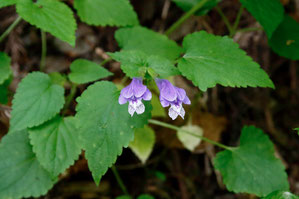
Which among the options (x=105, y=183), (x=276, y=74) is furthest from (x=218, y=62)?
(x=276, y=74)

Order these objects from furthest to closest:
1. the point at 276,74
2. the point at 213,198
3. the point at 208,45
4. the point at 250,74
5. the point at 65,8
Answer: the point at 276,74
the point at 213,198
the point at 65,8
the point at 208,45
the point at 250,74

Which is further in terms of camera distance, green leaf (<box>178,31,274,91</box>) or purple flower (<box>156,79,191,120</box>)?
green leaf (<box>178,31,274,91</box>)

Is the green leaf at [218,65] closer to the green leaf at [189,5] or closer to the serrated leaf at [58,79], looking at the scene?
the green leaf at [189,5]

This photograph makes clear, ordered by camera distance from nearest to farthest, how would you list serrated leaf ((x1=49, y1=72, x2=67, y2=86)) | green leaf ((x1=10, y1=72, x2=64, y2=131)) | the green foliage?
green leaf ((x1=10, y1=72, x2=64, y2=131)) → the green foliage → serrated leaf ((x1=49, y1=72, x2=67, y2=86))

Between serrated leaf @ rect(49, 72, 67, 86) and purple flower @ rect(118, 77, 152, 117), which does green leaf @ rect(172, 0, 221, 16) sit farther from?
purple flower @ rect(118, 77, 152, 117)

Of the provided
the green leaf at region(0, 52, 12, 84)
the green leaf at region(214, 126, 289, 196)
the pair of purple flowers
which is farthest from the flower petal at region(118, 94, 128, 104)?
the green leaf at region(0, 52, 12, 84)

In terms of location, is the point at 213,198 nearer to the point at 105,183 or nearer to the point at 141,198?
the point at 141,198

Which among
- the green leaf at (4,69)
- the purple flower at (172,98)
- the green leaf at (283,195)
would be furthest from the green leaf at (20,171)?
the green leaf at (283,195)
